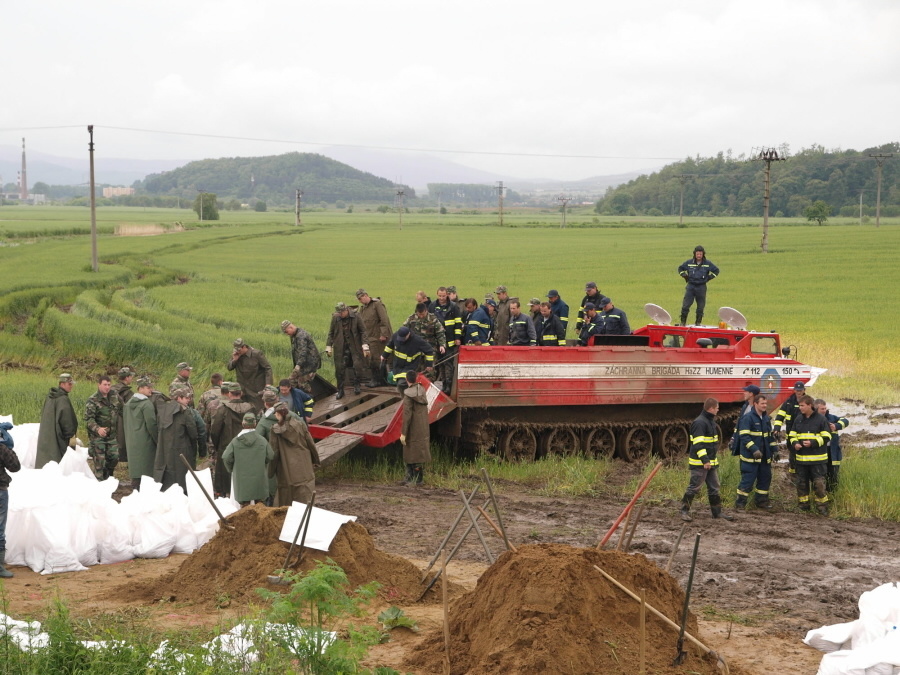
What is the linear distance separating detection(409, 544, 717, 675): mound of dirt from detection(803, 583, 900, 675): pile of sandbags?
2.86 ft

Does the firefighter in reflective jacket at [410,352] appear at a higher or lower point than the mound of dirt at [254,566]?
higher

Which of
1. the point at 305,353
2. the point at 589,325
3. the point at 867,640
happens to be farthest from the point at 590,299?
the point at 867,640

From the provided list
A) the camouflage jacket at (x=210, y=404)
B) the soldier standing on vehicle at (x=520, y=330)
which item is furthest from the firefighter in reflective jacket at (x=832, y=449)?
the camouflage jacket at (x=210, y=404)

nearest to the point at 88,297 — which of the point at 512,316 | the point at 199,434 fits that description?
the point at 512,316

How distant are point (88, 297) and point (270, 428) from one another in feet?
81.0

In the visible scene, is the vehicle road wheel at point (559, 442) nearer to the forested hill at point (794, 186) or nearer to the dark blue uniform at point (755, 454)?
the dark blue uniform at point (755, 454)

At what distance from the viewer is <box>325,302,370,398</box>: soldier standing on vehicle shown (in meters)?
16.4

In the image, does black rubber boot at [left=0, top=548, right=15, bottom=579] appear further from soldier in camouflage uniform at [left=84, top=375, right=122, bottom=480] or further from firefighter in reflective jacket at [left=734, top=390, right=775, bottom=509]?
firefighter in reflective jacket at [left=734, top=390, right=775, bottom=509]

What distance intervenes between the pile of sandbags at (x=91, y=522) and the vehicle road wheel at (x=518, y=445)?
551cm

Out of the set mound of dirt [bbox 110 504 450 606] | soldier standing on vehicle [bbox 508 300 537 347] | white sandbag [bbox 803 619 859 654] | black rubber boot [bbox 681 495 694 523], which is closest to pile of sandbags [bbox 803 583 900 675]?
white sandbag [bbox 803 619 859 654]

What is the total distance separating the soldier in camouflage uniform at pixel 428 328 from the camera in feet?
52.5

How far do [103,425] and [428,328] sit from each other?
5079 mm

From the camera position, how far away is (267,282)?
44.0m

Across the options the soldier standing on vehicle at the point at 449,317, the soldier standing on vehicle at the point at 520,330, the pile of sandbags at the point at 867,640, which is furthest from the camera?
the soldier standing on vehicle at the point at 449,317
